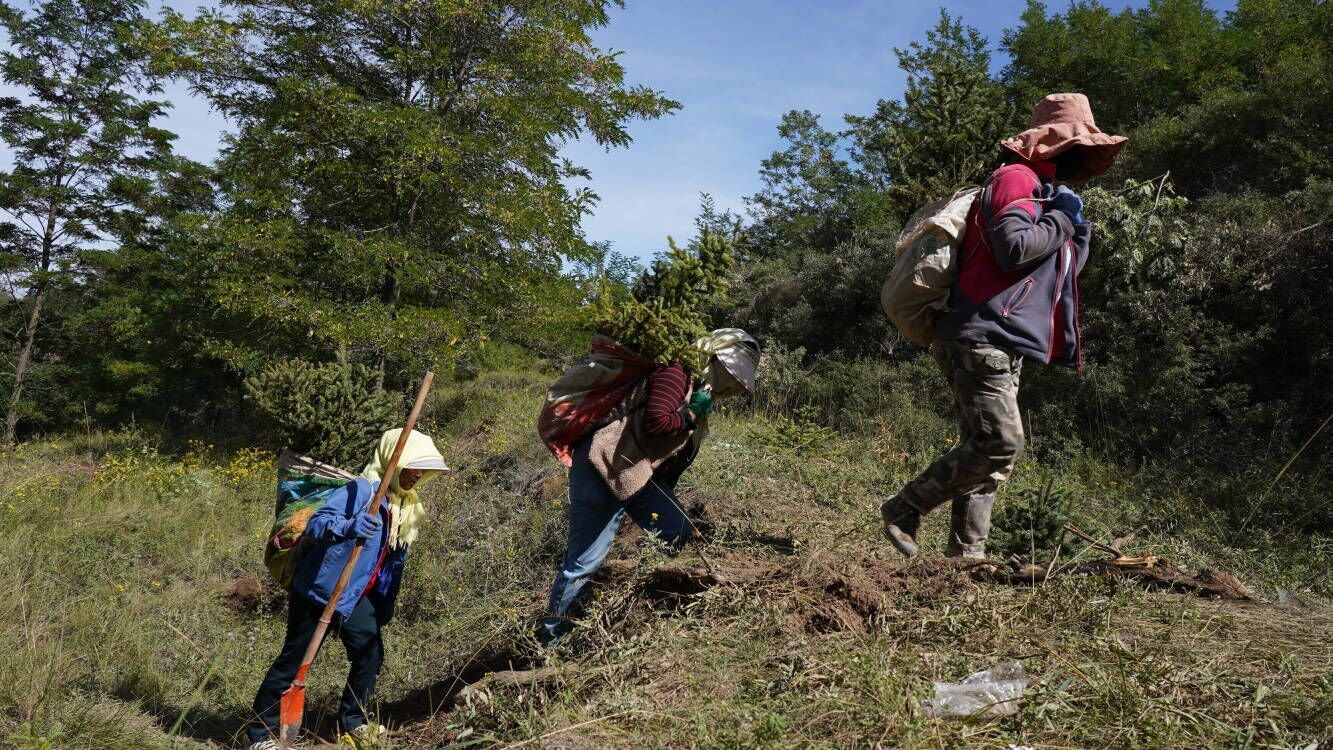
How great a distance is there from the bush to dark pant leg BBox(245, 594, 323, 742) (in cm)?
75

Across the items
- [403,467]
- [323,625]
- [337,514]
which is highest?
[403,467]

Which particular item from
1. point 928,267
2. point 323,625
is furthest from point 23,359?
point 928,267

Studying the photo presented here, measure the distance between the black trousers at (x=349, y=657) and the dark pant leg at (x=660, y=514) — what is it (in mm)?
1290

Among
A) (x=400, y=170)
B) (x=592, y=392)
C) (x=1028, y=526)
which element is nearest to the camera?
(x=592, y=392)

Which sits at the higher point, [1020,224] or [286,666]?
[1020,224]

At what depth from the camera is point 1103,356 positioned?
866cm

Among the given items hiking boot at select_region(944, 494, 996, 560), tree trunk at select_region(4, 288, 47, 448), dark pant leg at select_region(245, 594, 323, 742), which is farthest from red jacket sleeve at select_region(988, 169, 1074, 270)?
tree trunk at select_region(4, 288, 47, 448)

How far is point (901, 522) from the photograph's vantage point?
360 cm

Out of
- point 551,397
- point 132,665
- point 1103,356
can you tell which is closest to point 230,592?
point 132,665

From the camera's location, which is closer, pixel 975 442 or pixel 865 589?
pixel 865 589

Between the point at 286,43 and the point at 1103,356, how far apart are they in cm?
1219

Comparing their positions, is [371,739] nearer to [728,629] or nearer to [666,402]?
[728,629]

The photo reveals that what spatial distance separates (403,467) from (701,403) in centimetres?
139

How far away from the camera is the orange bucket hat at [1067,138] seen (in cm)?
334
